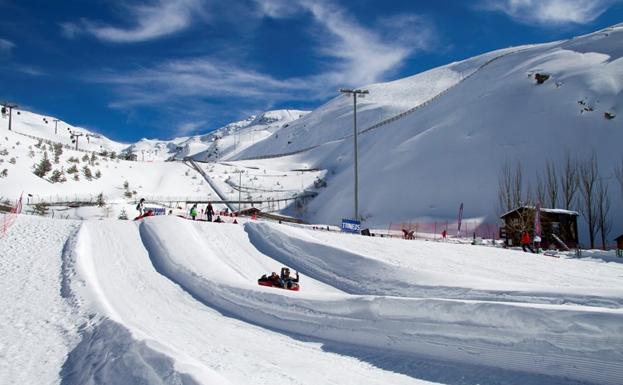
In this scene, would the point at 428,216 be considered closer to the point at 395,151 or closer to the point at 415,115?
the point at 395,151

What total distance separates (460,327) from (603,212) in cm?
4195

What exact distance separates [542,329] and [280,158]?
103 meters

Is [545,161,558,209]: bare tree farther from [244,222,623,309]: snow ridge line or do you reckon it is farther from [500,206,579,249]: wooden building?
[244,222,623,309]: snow ridge line

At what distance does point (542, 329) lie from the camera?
278 inches

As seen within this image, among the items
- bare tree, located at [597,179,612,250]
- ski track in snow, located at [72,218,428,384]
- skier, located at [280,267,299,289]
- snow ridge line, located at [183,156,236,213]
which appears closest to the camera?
ski track in snow, located at [72,218,428,384]

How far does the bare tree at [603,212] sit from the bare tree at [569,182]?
2036mm

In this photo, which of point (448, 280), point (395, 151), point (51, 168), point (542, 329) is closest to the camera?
point (542, 329)

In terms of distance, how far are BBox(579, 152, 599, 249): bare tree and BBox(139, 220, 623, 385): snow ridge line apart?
3559 cm

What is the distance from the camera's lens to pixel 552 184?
152 feet

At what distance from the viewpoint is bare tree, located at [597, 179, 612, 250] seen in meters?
40.6

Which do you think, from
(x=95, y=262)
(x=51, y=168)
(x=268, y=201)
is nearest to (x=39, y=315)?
(x=95, y=262)

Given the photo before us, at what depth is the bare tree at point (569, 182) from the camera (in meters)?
44.3

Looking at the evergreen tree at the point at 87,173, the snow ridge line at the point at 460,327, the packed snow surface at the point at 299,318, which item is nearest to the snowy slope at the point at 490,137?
the evergreen tree at the point at 87,173

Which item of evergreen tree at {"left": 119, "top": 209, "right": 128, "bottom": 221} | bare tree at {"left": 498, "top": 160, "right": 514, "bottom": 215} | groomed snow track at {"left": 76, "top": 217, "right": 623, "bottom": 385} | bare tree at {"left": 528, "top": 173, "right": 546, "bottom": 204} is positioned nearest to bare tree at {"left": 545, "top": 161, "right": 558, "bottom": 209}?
bare tree at {"left": 528, "top": 173, "right": 546, "bottom": 204}
